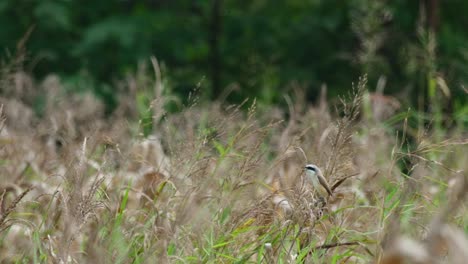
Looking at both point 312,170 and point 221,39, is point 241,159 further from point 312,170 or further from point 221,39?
point 221,39

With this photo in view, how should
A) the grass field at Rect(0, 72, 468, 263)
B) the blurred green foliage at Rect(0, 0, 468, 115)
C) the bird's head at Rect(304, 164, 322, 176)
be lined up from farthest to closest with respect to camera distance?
the blurred green foliage at Rect(0, 0, 468, 115) < the bird's head at Rect(304, 164, 322, 176) < the grass field at Rect(0, 72, 468, 263)

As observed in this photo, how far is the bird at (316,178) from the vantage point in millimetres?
2490

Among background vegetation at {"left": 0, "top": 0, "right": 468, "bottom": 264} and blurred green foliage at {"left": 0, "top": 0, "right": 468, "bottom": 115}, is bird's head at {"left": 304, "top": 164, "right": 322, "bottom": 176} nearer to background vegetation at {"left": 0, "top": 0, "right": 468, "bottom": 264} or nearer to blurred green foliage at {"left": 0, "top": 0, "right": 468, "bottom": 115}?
background vegetation at {"left": 0, "top": 0, "right": 468, "bottom": 264}

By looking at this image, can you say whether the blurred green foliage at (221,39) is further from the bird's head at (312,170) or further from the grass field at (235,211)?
the bird's head at (312,170)

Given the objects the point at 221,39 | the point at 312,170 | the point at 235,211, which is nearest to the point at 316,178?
the point at 312,170

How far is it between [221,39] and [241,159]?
31.1 feet

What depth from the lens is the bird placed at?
249 centimetres

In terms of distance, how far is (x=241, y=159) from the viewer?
114 inches

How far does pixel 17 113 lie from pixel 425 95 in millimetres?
2211

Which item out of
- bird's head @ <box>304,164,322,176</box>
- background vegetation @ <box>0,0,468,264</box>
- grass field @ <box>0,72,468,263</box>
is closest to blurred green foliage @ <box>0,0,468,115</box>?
background vegetation @ <box>0,0,468,264</box>

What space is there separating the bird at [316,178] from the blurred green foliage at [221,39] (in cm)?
833

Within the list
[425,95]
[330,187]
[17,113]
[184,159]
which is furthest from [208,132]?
[425,95]

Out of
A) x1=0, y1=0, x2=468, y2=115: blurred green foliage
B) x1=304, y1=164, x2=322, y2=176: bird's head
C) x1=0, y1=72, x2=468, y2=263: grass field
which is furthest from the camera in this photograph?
x1=0, y1=0, x2=468, y2=115: blurred green foliage

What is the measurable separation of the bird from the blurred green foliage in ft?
27.3
